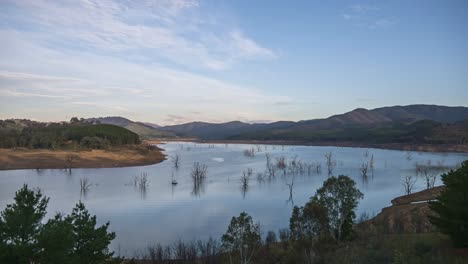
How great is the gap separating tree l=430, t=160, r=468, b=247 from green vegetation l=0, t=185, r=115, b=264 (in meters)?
18.1

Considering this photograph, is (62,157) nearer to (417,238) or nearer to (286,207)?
(286,207)

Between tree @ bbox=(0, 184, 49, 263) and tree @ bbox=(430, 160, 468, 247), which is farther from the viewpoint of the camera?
tree @ bbox=(430, 160, 468, 247)

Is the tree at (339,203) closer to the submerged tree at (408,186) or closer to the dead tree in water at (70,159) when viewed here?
the submerged tree at (408,186)

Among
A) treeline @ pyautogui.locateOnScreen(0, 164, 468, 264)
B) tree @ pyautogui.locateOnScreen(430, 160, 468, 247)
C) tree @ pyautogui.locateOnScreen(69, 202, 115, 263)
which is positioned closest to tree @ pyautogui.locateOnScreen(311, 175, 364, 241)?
treeline @ pyautogui.locateOnScreen(0, 164, 468, 264)

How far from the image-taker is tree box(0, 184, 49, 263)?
1209 cm

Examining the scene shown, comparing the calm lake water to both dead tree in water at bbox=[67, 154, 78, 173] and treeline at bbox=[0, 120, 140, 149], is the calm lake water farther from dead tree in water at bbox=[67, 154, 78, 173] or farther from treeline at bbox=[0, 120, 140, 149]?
treeline at bbox=[0, 120, 140, 149]

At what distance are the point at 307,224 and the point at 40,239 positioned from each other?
2019 cm

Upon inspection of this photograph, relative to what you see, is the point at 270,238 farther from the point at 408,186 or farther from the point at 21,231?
the point at 408,186

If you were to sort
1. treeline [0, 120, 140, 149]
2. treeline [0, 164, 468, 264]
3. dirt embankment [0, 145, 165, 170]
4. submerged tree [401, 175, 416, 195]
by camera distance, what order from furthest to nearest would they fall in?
treeline [0, 120, 140, 149] < dirt embankment [0, 145, 165, 170] < submerged tree [401, 175, 416, 195] < treeline [0, 164, 468, 264]

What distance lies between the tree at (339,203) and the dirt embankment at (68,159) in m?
78.9

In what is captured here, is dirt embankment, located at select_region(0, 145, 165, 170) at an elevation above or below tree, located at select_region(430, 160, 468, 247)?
below

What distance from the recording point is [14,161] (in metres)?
92.4

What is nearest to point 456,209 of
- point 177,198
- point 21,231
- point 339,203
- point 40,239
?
point 339,203

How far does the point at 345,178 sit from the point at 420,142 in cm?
15599
